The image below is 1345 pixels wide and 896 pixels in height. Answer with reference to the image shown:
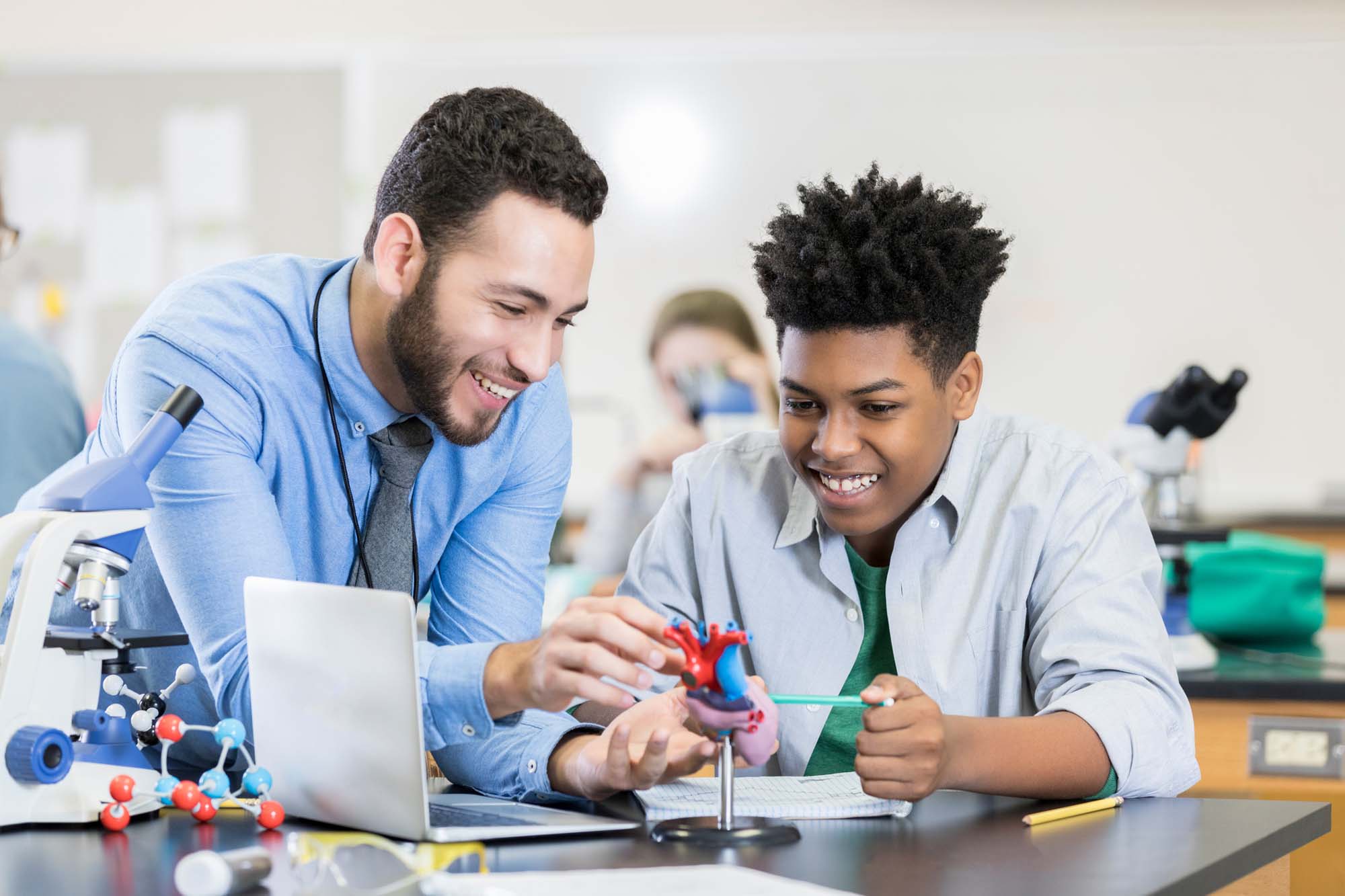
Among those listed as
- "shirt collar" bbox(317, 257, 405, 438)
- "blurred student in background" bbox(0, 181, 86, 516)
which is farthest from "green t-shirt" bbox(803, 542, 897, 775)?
"blurred student in background" bbox(0, 181, 86, 516)

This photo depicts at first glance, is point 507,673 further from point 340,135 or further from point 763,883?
point 340,135

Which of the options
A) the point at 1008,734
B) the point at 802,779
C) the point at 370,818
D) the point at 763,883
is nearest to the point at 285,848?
the point at 370,818

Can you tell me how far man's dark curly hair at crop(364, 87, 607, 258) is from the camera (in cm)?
138

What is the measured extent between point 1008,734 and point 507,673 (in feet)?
1.50

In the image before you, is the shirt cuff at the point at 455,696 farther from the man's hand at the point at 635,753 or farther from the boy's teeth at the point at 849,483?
the boy's teeth at the point at 849,483

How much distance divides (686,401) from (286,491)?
2.22 m

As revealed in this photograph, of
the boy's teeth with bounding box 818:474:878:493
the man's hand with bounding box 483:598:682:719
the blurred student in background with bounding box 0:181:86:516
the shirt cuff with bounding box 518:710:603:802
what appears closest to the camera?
the man's hand with bounding box 483:598:682:719

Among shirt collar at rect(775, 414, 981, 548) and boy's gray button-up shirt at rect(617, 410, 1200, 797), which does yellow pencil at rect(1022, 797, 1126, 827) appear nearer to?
boy's gray button-up shirt at rect(617, 410, 1200, 797)

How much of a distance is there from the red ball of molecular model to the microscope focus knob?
0.14 feet

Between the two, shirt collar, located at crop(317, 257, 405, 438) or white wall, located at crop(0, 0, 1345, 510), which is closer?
shirt collar, located at crop(317, 257, 405, 438)

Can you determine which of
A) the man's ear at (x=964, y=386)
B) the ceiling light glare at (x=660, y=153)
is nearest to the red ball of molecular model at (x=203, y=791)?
the man's ear at (x=964, y=386)

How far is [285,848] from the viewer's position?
106 centimetres

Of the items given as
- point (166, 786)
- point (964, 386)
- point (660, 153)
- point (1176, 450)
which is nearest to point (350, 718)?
point (166, 786)

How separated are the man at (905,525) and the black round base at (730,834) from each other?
368mm
